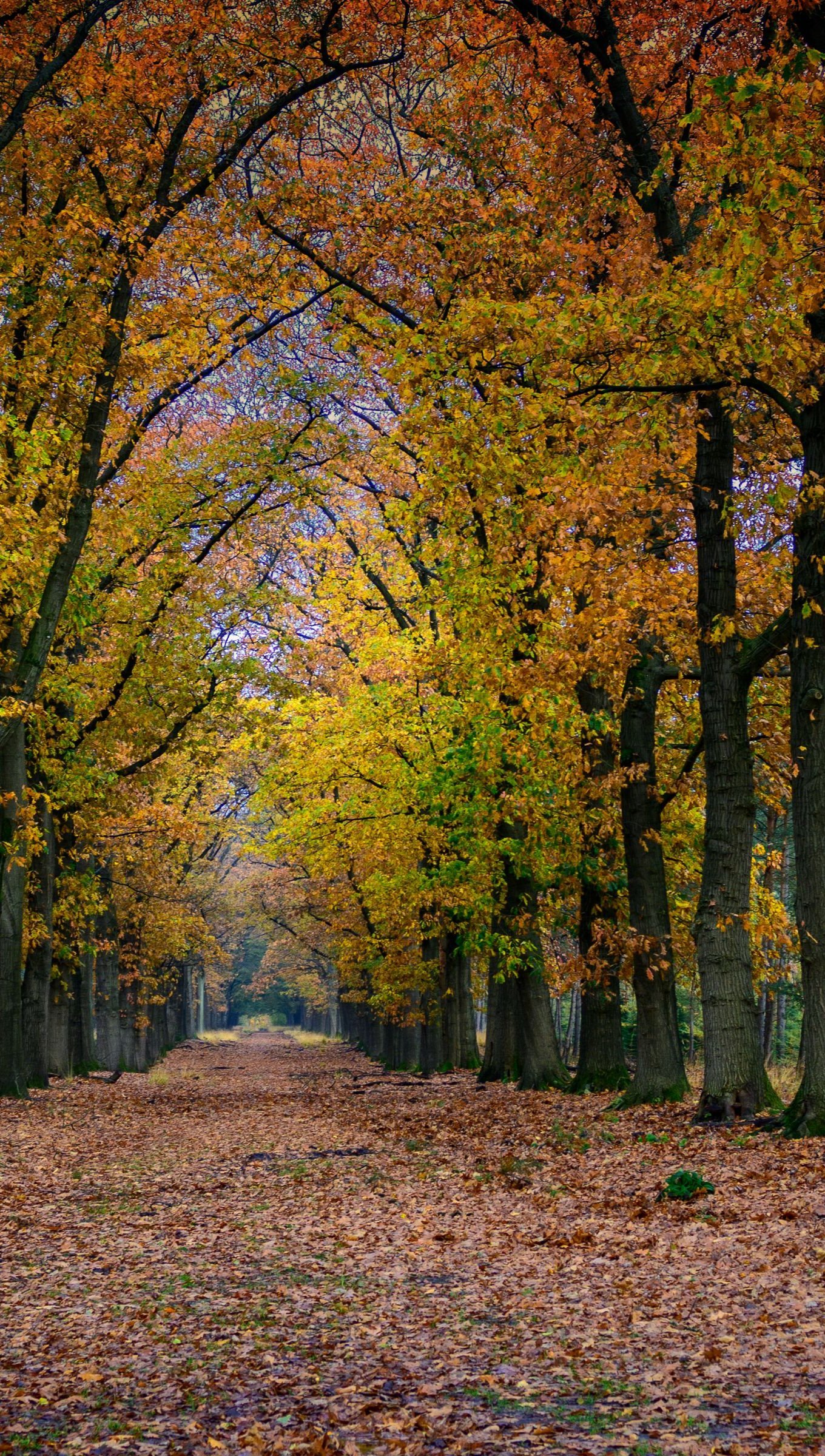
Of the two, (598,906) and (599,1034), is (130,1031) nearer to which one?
(599,1034)

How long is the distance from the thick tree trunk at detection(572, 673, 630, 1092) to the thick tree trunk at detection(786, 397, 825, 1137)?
177 inches

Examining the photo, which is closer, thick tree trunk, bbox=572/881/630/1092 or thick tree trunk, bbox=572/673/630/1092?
thick tree trunk, bbox=572/673/630/1092

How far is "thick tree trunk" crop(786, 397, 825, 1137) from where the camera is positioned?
10.3 meters

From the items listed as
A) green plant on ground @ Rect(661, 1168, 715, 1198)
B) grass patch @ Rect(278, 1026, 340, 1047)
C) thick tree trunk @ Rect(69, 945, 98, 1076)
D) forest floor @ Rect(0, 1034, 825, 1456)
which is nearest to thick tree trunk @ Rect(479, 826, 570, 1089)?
forest floor @ Rect(0, 1034, 825, 1456)

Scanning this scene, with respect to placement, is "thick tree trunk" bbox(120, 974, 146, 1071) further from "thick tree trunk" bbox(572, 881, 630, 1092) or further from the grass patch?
the grass patch

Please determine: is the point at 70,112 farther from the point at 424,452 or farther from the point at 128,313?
the point at 424,452

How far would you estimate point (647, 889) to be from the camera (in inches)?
597

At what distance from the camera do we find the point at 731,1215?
8164mm

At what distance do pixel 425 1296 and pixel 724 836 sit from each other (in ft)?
20.8

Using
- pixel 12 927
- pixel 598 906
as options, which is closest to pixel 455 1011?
pixel 598 906

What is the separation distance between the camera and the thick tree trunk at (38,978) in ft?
68.7

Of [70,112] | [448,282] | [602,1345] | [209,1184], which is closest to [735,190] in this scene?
[448,282]

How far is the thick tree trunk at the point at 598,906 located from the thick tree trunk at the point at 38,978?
10.1m

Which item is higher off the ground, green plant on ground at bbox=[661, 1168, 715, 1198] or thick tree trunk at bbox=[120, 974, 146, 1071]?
green plant on ground at bbox=[661, 1168, 715, 1198]
